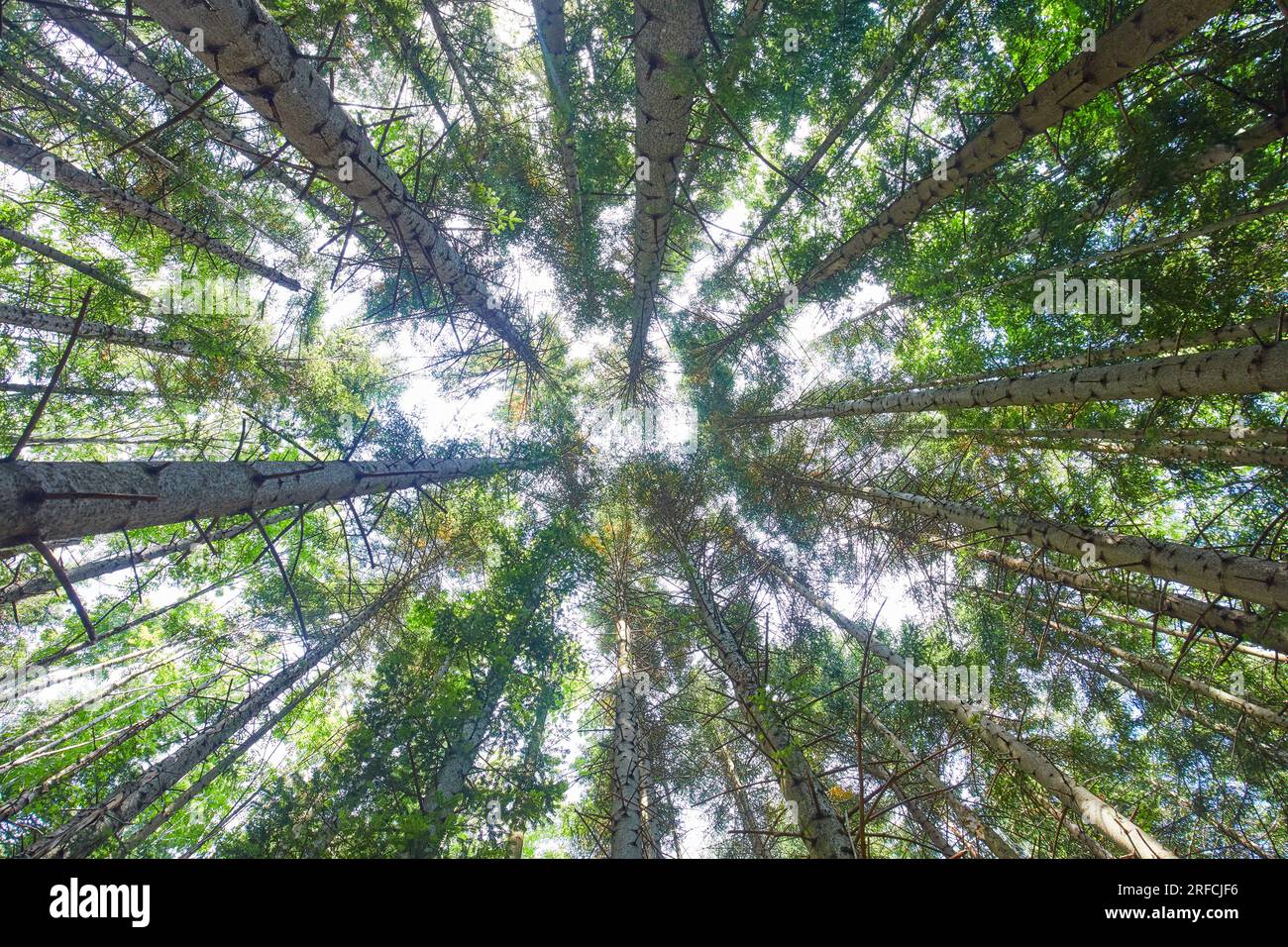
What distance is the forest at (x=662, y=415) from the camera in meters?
3.52

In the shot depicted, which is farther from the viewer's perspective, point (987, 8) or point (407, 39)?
point (987, 8)

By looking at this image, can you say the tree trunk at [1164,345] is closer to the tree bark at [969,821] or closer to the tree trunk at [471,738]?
the tree bark at [969,821]

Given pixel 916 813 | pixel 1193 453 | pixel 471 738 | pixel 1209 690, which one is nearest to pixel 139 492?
pixel 471 738

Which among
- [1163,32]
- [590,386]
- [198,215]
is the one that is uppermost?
[198,215]

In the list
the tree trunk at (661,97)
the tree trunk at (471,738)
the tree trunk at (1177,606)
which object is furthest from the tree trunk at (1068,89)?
the tree trunk at (471,738)

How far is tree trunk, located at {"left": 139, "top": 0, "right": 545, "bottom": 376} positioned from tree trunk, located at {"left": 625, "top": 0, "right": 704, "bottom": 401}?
2041 millimetres

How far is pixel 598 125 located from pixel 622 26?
45.5 inches

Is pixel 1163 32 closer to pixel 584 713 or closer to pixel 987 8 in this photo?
pixel 987 8

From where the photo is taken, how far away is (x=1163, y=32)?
2.83 meters

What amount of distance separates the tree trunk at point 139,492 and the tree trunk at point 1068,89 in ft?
21.1

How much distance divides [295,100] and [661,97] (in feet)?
7.74

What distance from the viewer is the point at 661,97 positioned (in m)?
3.13

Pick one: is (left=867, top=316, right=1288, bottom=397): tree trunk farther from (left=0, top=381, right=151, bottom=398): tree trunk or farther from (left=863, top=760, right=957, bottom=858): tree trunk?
(left=0, top=381, right=151, bottom=398): tree trunk
